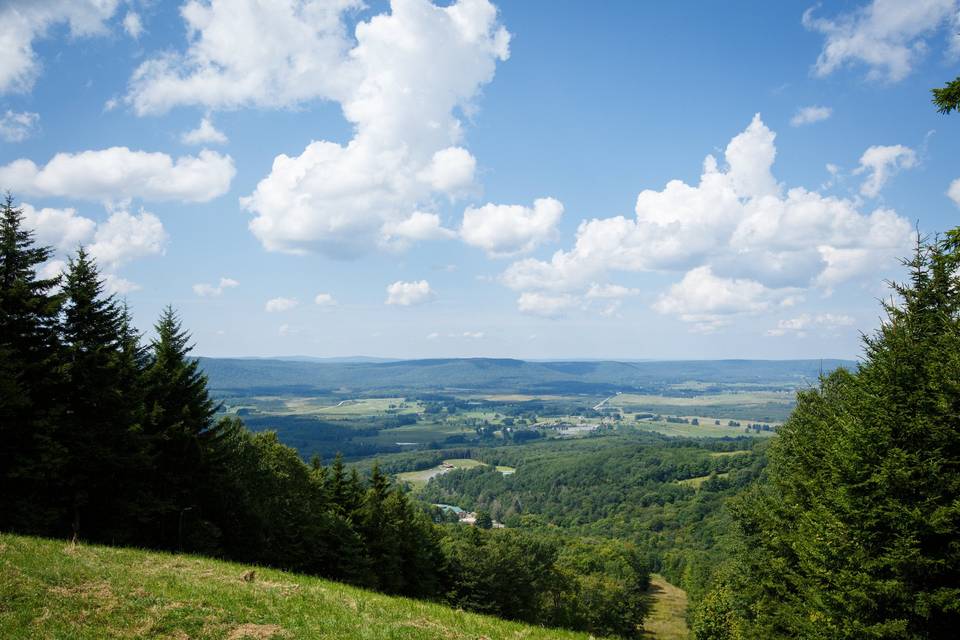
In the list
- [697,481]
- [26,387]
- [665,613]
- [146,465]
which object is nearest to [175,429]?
[146,465]

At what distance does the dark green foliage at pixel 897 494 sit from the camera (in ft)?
48.4

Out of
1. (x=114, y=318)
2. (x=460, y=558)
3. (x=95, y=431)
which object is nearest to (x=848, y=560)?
(x=95, y=431)

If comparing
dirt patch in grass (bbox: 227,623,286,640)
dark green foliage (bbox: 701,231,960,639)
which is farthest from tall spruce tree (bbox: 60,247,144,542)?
dark green foliage (bbox: 701,231,960,639)

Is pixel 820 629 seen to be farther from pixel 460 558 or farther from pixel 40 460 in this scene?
pixel 460 558

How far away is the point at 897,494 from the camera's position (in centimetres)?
1570

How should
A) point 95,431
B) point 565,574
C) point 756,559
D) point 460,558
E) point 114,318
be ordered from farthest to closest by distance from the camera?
point 565,574
point 460,558
point 756,559
point 114,318
point 95,431

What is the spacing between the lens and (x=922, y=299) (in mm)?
19625

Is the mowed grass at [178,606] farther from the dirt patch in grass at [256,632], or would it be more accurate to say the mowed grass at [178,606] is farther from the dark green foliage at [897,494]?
the dark green foliage at [897,494]

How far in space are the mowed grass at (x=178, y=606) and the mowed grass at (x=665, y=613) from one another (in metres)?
66.9

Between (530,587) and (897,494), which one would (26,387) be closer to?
(897,494)

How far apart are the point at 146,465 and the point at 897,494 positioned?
2994 centimetres

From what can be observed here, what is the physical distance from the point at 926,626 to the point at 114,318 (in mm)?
33588

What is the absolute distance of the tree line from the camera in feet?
69.3

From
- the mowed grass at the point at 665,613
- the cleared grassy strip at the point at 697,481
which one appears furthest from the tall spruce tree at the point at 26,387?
the cleared grassy strip at the point at 697,481
